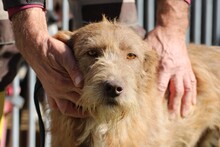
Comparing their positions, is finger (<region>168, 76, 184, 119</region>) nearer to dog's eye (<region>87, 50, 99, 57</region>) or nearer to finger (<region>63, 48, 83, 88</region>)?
dog's eye (<region>87, 50, 99, 57</region>)

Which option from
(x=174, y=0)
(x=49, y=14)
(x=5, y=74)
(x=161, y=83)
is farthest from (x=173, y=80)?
(x=49, y=14)

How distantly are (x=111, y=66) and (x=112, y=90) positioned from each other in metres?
0.20

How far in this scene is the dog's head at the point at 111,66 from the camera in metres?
3.93

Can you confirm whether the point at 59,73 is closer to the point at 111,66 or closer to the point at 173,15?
the point at 111,66

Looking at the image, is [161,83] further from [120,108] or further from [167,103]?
[120,108]

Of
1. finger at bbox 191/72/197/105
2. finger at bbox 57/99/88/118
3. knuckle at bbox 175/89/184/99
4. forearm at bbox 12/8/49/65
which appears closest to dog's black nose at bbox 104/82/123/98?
finger at bbox 57/99/88/118

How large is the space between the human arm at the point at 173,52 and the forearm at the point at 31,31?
2.66 feet

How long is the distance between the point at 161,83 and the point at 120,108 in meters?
0.59

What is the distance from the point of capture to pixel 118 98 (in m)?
3.92

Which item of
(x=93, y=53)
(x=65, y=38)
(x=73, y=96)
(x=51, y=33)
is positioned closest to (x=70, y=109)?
(x=73, y=96)

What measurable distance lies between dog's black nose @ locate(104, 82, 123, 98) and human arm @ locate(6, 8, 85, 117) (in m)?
0.21

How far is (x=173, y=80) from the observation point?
446 centimetres

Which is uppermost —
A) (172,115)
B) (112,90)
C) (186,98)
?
(112,90)

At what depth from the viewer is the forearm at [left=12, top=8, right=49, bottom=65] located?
13.1 ft
